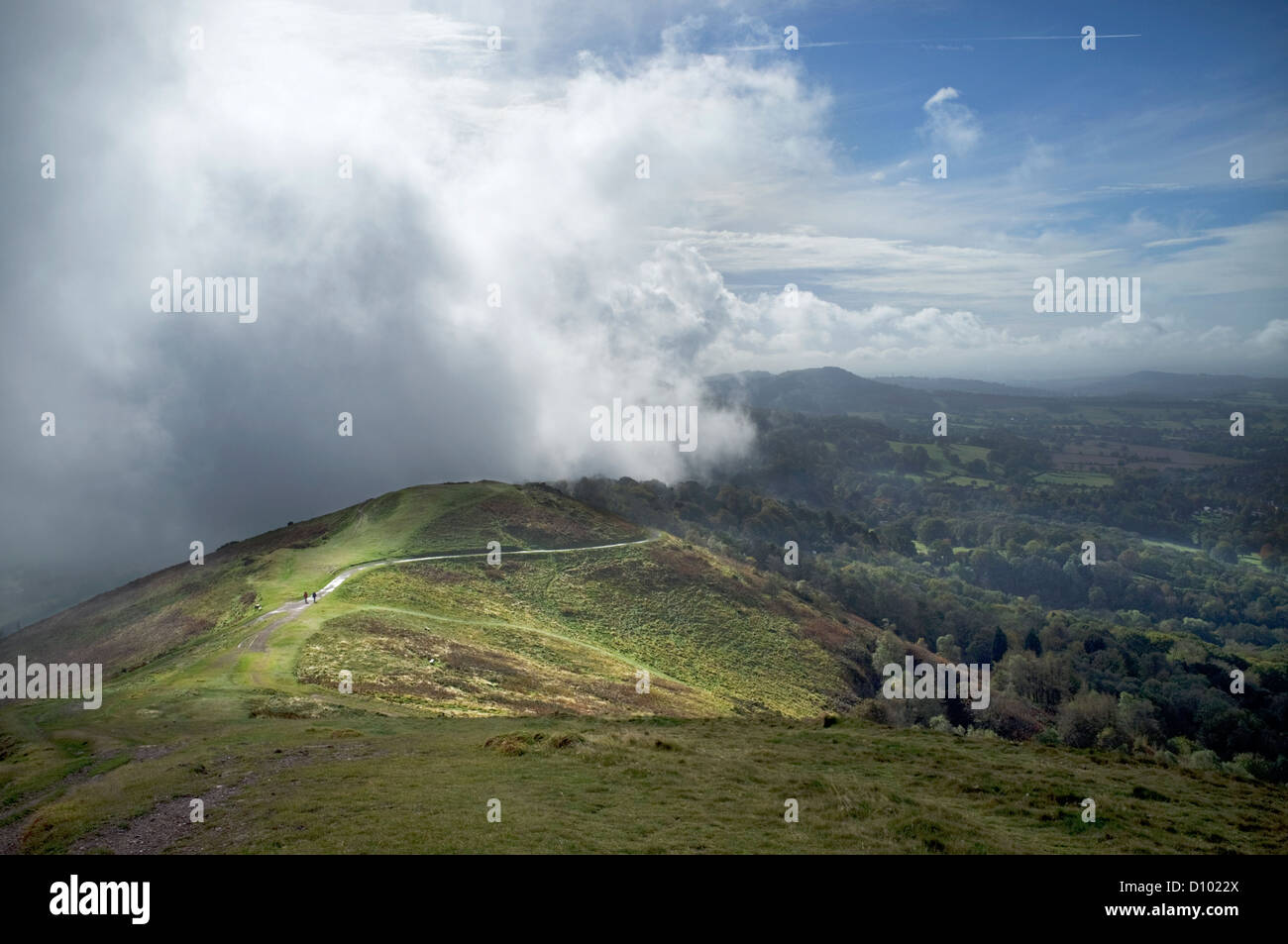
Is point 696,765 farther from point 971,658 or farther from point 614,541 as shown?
point 971,658

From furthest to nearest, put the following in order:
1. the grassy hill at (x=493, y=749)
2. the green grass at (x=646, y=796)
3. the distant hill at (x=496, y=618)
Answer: the distant hill at (x=496, y=618), the grassy hill at (x=493, y=749), the green grass at (x=646, y=796)

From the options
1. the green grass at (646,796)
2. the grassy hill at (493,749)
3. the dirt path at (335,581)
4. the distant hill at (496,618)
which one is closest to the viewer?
the green grass at (646,796)

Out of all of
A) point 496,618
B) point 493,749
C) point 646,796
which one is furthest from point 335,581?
point 646,796

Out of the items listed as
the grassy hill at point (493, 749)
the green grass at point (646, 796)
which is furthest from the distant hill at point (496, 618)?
the green grass at point (646, 796)

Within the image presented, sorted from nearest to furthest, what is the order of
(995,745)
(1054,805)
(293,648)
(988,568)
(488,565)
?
(1054,805), (995,745), (293,648), (488,565), (988,568)

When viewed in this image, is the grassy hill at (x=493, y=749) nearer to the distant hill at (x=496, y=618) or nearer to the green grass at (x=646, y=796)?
the green grass at (x=646, y=796)
